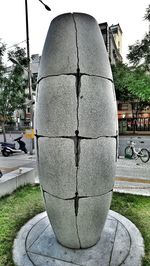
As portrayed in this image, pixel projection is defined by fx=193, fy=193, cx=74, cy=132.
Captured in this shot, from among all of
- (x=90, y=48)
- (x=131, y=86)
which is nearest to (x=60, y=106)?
(x=90, y=48)

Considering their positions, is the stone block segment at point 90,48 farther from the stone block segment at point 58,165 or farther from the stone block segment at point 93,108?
the stone block segment at point 58,165

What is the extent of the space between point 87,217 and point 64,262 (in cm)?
70

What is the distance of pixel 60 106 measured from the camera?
2498 mm

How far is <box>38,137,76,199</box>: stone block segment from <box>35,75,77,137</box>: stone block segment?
137 millimetres

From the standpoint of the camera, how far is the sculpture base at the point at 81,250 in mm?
2738

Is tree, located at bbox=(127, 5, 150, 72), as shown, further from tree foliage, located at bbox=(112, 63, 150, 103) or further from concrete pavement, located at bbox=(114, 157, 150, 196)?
concrete pavement, located at bbox=(114, 157, 150, 196)

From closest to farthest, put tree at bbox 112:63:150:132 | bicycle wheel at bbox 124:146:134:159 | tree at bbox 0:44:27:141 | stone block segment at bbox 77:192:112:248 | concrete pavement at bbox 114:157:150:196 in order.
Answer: stone block segment at bbox 77:192:112:248 < concrete pavement at bbox 114:157:150:196 < bicycle wheel at bbox 124:146:134:159 < tree at bbox 0:44:27:141 < tree at bbox 112:63:150:132

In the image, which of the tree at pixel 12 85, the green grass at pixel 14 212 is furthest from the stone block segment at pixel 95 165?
the tree at pixel 12 85

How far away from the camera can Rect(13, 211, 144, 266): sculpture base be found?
2738 millimetres

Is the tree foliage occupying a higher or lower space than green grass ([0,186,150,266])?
higher

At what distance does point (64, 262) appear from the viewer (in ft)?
8.90

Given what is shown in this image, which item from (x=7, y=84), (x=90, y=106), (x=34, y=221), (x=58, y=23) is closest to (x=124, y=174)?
(x=34, y=221)

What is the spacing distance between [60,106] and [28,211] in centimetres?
294

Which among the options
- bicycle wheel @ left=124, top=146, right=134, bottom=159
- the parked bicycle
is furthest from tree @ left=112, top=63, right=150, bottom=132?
the parked bicycle
